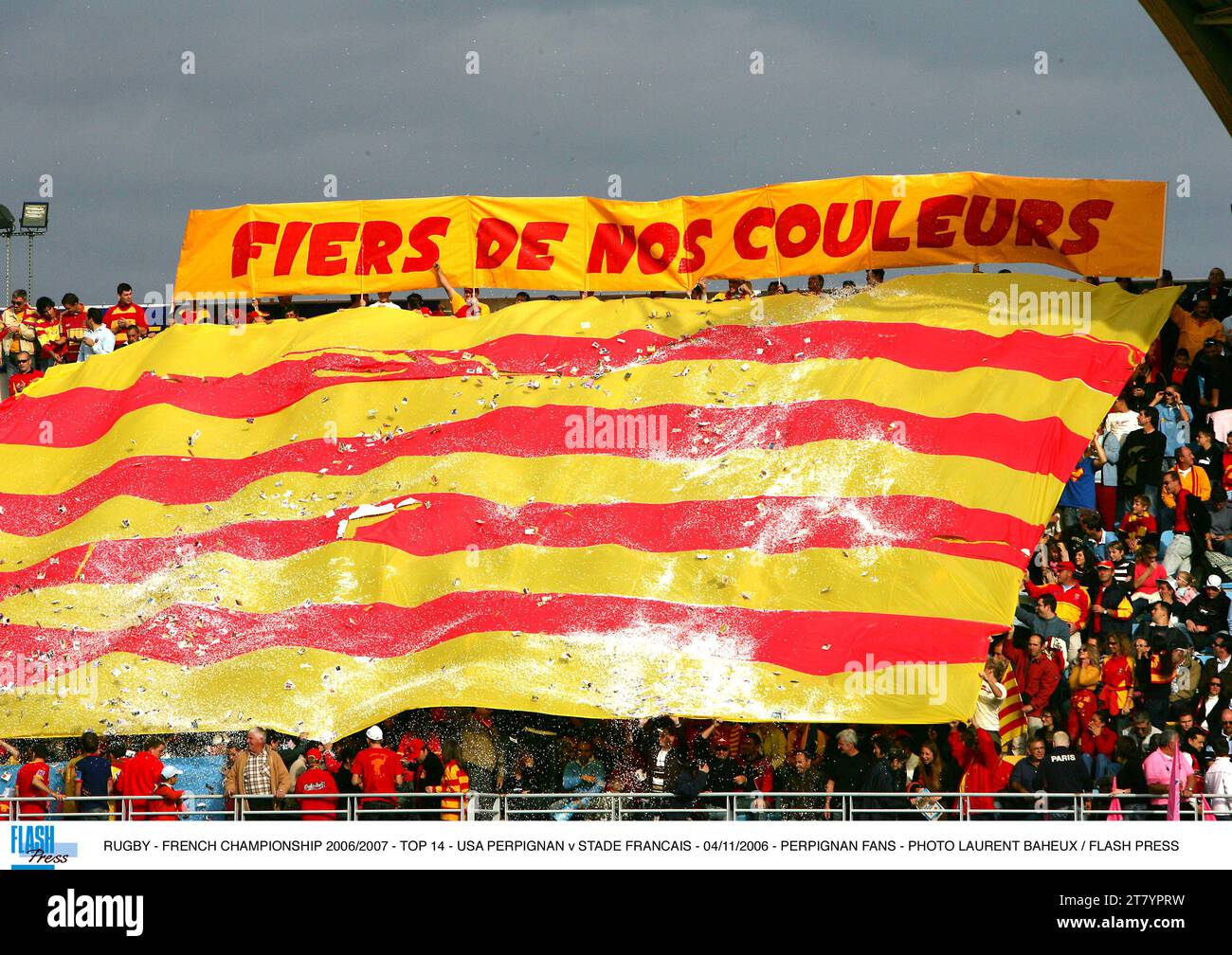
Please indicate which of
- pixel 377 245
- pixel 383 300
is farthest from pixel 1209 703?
pixel 377 245

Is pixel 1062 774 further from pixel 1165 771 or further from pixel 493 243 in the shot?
pixel 493 243

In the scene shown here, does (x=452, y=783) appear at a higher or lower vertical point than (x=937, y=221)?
lower

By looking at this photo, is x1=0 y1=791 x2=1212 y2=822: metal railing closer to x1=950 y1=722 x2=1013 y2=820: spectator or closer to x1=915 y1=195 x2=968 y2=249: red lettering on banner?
x1=950 y1=722 x2=1013 y2=820: spectator

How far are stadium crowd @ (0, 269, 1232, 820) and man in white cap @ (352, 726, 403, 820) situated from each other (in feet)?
0.05

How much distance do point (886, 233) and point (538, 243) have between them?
4377 millimetres

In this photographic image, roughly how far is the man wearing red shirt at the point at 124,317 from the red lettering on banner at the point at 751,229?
7.59m

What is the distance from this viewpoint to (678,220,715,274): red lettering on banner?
73.5 ft

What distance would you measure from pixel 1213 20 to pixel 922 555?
641 cm

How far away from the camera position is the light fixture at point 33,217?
92.0ft

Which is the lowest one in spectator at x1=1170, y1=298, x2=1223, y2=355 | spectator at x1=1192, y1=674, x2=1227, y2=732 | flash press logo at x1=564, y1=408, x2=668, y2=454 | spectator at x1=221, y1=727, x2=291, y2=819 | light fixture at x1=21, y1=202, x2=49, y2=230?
spectator at x1=221, y1=727, x2=291, y2=819

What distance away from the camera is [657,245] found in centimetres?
2256

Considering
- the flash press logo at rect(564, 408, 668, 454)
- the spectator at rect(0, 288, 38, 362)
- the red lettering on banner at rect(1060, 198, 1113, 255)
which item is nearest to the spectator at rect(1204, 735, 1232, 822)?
the flash press logo at rect(564, 408, 668, 454)

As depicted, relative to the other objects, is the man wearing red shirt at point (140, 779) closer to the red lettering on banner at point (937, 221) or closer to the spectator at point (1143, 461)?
the spectator at point (1143, 461)

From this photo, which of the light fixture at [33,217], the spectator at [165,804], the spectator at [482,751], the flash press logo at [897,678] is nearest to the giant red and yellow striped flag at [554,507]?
the flash press logo at [897,678]
